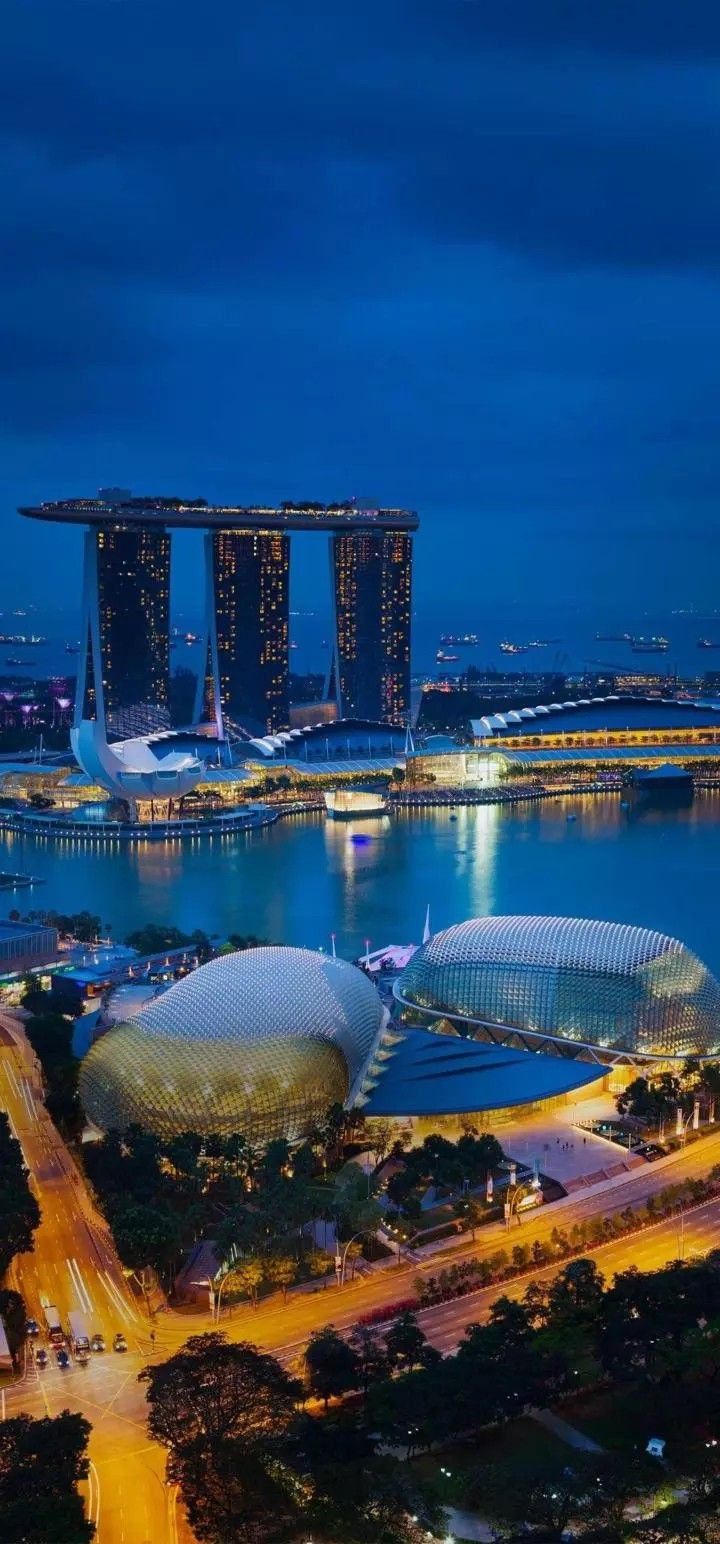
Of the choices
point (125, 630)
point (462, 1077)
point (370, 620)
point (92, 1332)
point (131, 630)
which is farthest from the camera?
point (370, 620)

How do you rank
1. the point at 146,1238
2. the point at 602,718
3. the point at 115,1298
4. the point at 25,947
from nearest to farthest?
the point at 146,1238 → the point at 115,1298 → the point at 25,947 → the point at 602,718

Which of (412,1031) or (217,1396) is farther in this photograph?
(412,1031)

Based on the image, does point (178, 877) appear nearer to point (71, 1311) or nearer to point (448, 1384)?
point (71, 1311)

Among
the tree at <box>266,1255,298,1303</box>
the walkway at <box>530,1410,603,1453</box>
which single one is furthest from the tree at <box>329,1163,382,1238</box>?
the walkway at <box>530,1410,603,1453</box>

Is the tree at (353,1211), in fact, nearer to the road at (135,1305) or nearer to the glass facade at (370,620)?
the road at (135,1305)

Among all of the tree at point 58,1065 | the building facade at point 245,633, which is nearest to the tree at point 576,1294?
the tree at point 58,1065

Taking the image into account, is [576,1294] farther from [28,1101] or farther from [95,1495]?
[28,1101]

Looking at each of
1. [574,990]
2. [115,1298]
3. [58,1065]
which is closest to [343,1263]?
[115,1298]

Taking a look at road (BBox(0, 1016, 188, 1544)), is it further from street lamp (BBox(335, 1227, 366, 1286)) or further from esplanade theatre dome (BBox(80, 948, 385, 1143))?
street lamp (BBox(335, 1227, 366, 1286))
